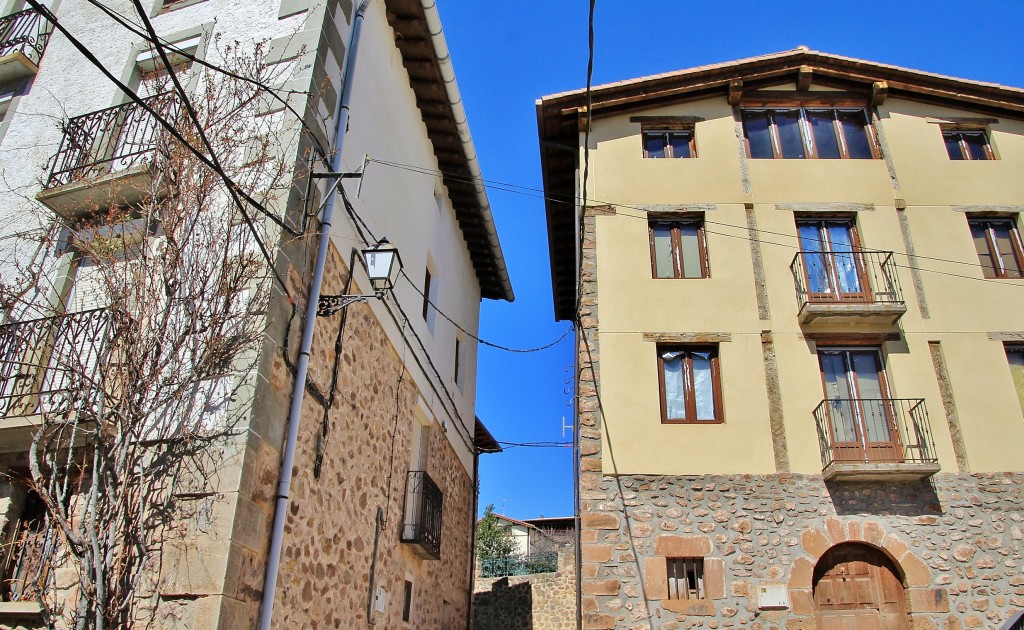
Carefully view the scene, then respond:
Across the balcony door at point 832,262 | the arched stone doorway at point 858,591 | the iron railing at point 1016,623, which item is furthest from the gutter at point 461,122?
the iron railing at point 1016,623

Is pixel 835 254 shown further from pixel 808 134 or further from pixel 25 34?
pixel 25 34

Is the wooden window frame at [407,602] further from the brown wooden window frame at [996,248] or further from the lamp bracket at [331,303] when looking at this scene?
the brown wooden window frame at [996,248]

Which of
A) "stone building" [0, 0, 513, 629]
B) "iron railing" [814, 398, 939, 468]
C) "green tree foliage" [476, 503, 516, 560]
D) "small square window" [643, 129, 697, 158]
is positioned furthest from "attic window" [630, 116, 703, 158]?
"green tree foliage" [476, 503, 516, 560]

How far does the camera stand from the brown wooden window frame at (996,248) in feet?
33.4

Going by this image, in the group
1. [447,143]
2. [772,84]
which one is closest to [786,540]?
[772,84]

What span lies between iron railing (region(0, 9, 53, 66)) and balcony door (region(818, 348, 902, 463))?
1040 centimetres

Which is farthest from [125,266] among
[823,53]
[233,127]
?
[823,53]

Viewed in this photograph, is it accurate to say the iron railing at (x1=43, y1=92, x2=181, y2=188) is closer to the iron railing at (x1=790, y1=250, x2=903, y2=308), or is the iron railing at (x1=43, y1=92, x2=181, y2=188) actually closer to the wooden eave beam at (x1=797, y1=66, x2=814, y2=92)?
the iron railing at (x1=790, y1=250, x2=903, y2=308)

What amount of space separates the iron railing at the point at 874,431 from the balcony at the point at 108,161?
24.9 feet

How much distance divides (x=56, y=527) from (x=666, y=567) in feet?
19.7

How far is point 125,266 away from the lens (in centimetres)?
625

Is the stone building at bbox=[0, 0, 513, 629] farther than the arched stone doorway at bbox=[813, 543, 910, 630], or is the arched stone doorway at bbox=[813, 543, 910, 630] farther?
the arched stone doorway at bbox=[813, 543, 910, 630]

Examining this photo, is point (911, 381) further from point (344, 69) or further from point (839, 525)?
point (344, 69)

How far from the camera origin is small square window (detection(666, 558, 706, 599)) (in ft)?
27.5
